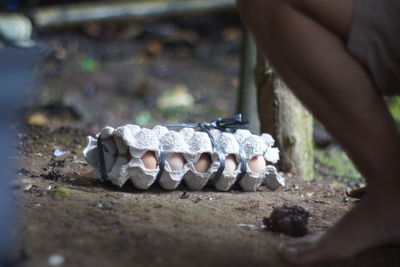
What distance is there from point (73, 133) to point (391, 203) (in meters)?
2.54

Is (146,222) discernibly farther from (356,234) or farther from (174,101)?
(174,101)

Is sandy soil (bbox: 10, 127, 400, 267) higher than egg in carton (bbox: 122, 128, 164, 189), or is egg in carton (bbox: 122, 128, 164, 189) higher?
egg in carton (bbox: 122, 128, 164, 189)

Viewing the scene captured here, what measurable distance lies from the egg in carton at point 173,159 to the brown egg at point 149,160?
0.13 feet

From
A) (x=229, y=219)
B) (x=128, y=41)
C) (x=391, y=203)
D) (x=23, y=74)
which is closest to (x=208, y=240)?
(x=229, y=219)

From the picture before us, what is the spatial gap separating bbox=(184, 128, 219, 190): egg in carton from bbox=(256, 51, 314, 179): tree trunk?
1111mm

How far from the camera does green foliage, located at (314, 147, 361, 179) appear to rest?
4.39 m

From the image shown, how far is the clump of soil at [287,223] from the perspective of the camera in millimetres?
2250

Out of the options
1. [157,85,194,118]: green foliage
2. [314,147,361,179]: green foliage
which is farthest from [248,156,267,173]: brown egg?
[157,85,194,118]: green foliage

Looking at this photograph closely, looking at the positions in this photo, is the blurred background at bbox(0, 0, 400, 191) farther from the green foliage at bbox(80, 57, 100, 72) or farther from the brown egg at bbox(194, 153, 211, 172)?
the brown egg at bbox(194, 153, 211, 172)

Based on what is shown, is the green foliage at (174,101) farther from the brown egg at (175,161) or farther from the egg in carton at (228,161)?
the brown egg at (175,161)

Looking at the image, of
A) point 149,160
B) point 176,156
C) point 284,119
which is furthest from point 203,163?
point 284,119

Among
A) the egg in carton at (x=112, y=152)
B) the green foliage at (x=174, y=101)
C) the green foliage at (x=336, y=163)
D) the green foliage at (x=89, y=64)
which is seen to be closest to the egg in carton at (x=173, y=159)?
the egg in carton at (x=112, y=152)

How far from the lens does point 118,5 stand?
821cm

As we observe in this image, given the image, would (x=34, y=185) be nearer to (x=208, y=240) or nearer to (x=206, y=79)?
(x=208, y=240)
